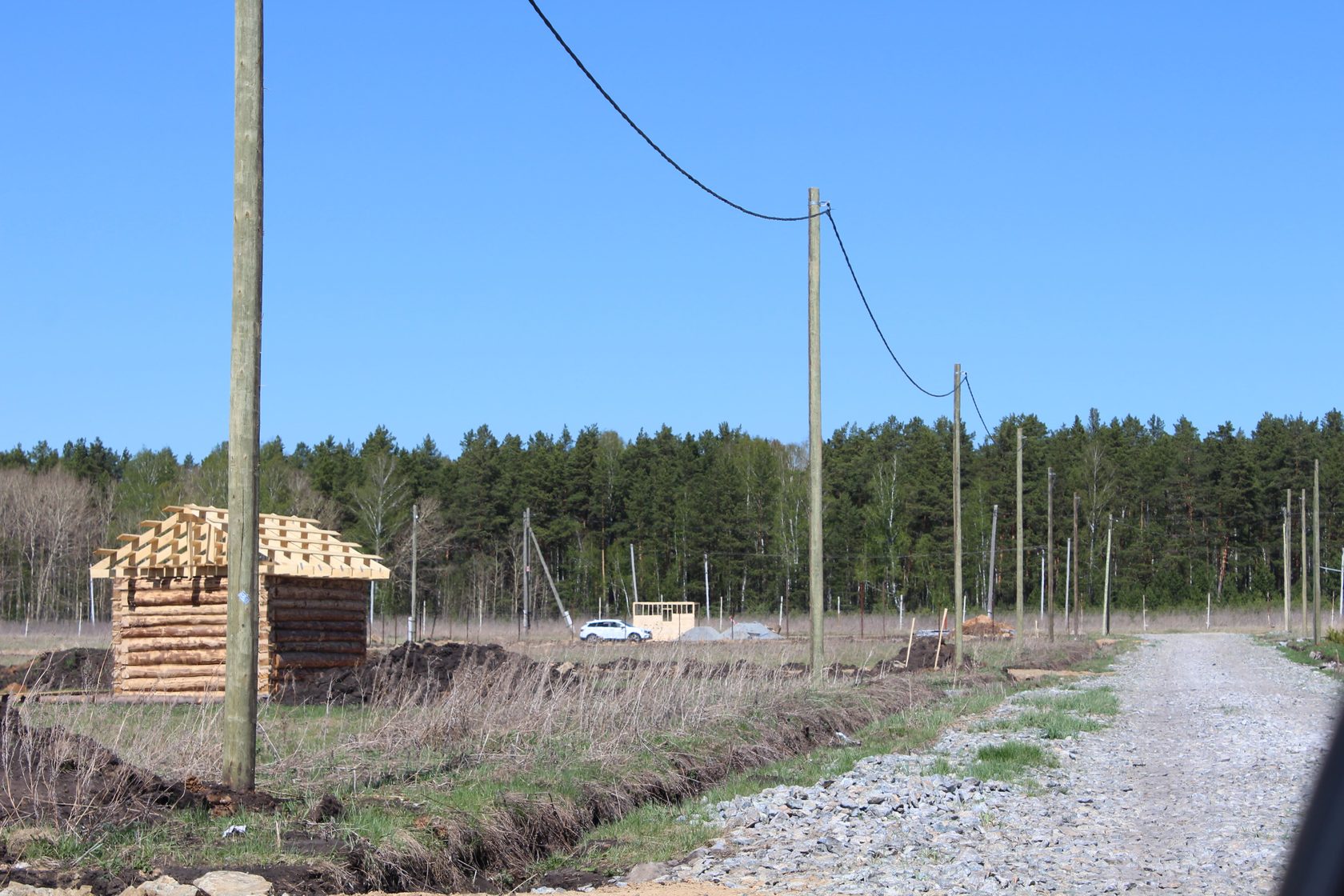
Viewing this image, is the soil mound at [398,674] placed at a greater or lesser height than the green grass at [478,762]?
lesser

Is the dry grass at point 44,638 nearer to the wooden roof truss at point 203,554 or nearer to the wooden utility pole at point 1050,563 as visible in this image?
the wooden roof truss at point 203,554

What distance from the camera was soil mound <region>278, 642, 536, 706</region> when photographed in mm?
20859

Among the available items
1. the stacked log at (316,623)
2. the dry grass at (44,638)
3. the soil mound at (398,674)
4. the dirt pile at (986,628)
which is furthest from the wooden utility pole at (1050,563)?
the dry grass at (44,638)

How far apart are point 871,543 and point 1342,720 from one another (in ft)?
318

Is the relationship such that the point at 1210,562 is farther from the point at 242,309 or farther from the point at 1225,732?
the point at 242,309

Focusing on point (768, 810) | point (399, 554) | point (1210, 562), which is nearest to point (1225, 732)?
point (768, 810)

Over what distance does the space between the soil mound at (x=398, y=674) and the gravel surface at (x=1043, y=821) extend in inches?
278

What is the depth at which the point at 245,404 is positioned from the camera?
997 cm

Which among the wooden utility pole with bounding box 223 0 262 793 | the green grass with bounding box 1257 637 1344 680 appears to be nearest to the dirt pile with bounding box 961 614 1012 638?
the green grass with bounding box 1257 637 1344 680

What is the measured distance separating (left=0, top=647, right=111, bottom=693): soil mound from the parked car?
1352 inches

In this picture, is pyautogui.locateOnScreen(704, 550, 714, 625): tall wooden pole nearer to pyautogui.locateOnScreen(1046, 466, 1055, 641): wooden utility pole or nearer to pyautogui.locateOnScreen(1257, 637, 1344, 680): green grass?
pyautogui.locateOnScreen(1046, 466, 1055, 641): wooden utility pole

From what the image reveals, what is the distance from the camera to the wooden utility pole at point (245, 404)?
32.6 feet

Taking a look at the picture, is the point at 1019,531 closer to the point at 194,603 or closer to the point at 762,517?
the point at 194,603

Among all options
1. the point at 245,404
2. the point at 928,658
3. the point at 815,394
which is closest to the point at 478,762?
the point at 245,404
